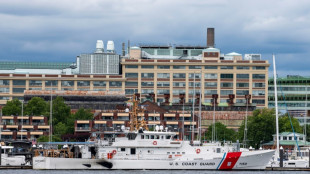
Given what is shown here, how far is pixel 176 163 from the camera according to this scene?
473 feet

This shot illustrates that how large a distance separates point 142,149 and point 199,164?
838 centimetres

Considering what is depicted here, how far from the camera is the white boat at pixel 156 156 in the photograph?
143m

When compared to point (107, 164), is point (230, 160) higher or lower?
higher

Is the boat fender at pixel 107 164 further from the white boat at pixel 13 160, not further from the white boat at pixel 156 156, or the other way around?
the white boat at pixel 13 160

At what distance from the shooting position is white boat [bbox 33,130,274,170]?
469ft

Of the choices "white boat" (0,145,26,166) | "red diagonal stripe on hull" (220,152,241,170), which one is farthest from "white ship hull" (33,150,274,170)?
"white boat" (0,145,26,166)

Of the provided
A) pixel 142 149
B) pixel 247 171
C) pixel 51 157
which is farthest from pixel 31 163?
pixel 247 171

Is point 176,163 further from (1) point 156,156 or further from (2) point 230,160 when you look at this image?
(2) point 230,160

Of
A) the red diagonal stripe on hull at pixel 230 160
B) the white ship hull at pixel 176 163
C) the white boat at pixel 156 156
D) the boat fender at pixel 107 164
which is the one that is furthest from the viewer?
the red diagonal stripe on hull at pixel 230 160

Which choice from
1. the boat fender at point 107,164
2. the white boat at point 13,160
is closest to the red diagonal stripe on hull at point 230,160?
the boat fender at point 107,164

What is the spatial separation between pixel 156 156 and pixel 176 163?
3060mm

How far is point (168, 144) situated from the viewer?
142875 mm

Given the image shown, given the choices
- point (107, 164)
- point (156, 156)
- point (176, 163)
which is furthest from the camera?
point (107, 164)

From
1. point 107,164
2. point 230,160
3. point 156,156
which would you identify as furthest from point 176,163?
point 107,164
